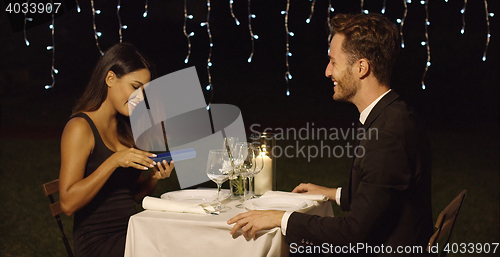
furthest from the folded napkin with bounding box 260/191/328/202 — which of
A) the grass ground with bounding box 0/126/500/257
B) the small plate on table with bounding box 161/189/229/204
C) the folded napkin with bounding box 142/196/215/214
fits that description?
the grass ground with bounding box 0/126/500/257

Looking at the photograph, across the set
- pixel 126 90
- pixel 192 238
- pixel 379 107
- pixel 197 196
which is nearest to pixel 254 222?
pixel 192 238

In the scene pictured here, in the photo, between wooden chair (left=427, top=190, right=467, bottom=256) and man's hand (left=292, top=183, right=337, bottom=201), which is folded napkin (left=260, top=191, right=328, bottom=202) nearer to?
man's hand (left=292, top=183, right=337, bottom=201)

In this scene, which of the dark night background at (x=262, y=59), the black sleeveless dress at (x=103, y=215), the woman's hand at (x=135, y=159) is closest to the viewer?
the woman's hand at (x=135, y=159)

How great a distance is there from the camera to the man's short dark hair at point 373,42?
169cm

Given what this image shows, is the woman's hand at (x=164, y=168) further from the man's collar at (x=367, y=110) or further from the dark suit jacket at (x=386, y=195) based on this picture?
the man's collar at (x=367, y=110)

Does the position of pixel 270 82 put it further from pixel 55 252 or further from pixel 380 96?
pixel 380 96

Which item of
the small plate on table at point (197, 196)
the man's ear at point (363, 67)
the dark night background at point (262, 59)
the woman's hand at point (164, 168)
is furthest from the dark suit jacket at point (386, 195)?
the dark night background at point (262, 59)

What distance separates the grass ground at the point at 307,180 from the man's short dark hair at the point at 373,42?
2.81 m

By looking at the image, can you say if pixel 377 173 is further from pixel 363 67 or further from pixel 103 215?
pixel 103 215

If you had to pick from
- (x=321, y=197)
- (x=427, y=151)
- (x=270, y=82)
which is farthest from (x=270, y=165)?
(x=270, y=82)

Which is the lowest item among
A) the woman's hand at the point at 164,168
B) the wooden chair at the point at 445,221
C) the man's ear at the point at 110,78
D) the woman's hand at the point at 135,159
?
the wooden chair at the point at 445,221

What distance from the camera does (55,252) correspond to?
363 centimetres

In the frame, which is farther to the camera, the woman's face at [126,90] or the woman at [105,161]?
the woman's face at [126,90]

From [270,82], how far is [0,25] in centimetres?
615
